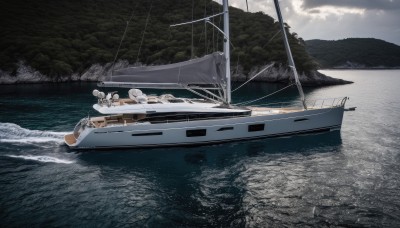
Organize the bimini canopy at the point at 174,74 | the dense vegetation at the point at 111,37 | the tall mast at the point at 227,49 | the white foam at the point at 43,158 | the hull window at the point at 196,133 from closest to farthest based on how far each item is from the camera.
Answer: the white foam at the point at 43,158 → the bimini canopy at the point at 174,74 → the tall mast at the point at 227,49 → the hull window at the point at 196,133 → the dense vegetation at the point at 111,37

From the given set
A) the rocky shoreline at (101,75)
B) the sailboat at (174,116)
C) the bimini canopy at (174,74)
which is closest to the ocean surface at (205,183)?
the sailboat at (174,116)

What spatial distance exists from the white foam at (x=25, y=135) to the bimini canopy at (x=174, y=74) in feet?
20.6

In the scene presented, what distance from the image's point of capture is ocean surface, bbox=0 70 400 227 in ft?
33.6

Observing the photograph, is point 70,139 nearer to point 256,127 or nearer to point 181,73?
point 181,73

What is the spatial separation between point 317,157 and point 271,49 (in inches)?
2536

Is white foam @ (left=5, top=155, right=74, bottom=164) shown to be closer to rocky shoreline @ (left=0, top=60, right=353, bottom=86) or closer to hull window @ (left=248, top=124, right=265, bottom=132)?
hull window @ (left=248, top=124, right=265, bottom=132)

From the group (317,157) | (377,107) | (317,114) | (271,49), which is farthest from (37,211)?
(271,49)

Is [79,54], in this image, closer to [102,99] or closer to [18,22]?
[18,22]

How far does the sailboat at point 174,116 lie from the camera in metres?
17.1

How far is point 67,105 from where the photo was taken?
34.6m

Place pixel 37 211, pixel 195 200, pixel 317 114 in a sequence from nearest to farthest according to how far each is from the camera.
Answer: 1. pixel 37 211
2. pixel 195 200
3. pixel 317 114

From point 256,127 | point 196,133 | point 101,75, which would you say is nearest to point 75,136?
point 196,133

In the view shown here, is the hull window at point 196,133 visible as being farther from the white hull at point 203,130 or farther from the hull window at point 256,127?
the hull window at point 256,127

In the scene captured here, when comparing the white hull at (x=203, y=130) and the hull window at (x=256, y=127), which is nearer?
the white hull at (x=203, y=130)
